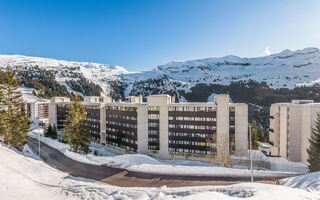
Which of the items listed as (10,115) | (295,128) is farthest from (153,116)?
(295,128)

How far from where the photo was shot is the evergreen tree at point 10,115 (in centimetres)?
2644

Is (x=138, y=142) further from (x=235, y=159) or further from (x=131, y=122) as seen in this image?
(x=235, y=159)

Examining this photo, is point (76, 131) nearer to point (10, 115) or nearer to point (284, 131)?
point (10, 115)

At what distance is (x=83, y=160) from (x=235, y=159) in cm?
3417

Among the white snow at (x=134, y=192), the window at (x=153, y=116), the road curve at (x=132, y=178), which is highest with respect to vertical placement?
the window at (x=153, y=116)

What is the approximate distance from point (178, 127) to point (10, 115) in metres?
37.1

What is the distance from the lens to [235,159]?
→ 3544 centimetres

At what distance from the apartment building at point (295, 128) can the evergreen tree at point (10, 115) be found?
59.7m

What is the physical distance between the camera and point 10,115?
27562mm

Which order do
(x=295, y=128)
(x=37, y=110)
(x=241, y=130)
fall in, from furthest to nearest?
(x=37, y=110), (x=241, y=130), (x=295, y=128)

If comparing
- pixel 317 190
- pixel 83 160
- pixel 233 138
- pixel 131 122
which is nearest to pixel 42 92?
pixel 131 122

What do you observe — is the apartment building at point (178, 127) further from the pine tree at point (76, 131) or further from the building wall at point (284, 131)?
the pine tree at point (76, 131)

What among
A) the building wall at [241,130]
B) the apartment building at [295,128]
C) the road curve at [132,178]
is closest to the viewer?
the road curve at [132,178]

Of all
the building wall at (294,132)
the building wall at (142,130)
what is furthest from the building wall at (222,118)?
the building wall at (142,130)
